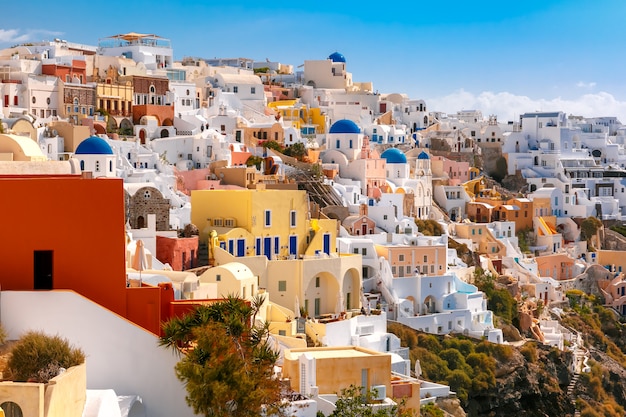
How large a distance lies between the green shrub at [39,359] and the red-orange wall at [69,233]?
8.43 feet

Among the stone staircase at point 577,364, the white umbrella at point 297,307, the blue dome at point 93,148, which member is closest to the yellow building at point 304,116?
the stone staircase at point 577,364

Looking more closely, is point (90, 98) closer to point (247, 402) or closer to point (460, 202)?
point (460, 202)

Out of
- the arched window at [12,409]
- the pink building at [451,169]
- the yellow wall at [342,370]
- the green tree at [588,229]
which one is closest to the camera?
the arched window at [12,409]

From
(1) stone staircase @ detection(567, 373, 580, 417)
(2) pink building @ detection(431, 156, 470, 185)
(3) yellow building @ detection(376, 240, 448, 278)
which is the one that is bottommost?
(1) stone staircase @ detection(567, 373, 580, 417)

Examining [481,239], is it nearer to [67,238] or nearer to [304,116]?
[304,116]

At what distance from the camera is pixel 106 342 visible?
16297 mm

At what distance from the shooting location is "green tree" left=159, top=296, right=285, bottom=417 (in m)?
16.0

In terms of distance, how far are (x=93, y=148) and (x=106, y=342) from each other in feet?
77.9

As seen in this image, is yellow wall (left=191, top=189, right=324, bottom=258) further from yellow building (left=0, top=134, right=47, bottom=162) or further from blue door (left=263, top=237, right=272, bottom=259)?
yellow building (left=0, top=134, right=47, bottom=162)

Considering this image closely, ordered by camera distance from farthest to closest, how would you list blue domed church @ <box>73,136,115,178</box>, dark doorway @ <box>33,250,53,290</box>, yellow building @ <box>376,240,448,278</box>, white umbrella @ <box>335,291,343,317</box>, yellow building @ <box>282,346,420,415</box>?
yellow building @ <box>376,240,448,278</box> → blue domed church @ <box>73,136,115,178</box> → white umbrella @ <box>335,291,343,317</box> → yellow building @ <box>282,346,420,415</box> → dark doorway @ <box>33,250,53,290</box>

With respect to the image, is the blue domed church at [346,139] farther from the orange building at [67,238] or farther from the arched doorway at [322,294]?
the orange building at [67,238]

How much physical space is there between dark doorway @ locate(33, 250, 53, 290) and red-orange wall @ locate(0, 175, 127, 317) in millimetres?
73

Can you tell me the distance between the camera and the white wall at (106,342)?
52.3 ft

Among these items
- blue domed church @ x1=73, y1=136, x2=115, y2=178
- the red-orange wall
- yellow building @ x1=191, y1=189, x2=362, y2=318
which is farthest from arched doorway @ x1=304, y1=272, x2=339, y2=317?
the red-orange wall
